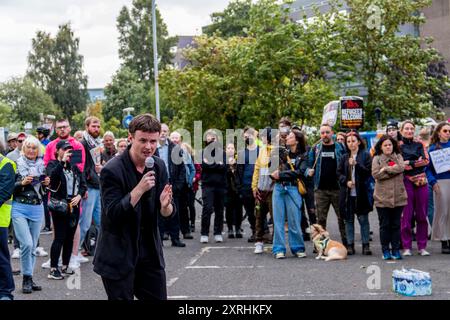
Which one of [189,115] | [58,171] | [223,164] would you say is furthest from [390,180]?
[189,115]

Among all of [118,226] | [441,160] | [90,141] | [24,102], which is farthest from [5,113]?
[118,226]

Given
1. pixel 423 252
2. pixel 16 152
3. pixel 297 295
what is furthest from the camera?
pixel 16 152

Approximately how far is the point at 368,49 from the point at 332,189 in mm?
12057

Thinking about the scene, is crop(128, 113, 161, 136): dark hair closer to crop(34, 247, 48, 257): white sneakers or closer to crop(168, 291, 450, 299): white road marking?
crop(168, 291, 450, 299): white road marking

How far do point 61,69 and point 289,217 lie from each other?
70928 millimetres

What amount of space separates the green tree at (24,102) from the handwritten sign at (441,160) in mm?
64309

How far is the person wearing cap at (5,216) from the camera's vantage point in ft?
24.8

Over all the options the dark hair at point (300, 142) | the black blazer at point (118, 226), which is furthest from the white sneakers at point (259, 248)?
the black blazer at point (118, 226)

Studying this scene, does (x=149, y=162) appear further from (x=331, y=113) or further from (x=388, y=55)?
(x=388, y=55)

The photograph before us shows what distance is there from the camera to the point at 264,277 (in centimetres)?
975

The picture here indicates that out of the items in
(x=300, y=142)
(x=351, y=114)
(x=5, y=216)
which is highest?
(x=351, y=114)

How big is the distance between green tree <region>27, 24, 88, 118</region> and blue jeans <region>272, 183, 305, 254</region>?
6929cm

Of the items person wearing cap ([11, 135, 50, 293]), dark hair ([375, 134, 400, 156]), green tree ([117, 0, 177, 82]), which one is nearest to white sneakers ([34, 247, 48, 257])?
person wearing cap ([11, 135, 50, 293])
